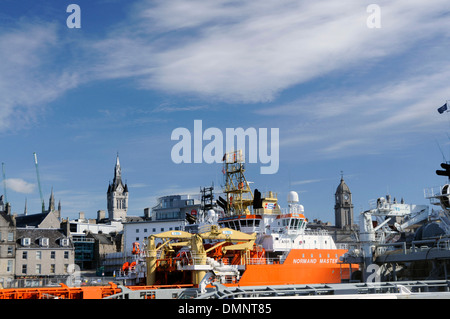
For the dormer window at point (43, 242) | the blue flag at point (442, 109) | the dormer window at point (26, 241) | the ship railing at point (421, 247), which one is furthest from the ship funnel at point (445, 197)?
the dormer window at point (26, 241)

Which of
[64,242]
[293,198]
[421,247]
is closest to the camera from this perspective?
[421,247]

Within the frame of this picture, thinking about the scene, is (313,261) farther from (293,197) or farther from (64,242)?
(64,242)

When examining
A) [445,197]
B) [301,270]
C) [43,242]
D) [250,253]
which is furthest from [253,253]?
[43,242]

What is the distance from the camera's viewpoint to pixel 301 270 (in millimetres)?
43562

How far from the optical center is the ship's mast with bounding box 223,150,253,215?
173ft

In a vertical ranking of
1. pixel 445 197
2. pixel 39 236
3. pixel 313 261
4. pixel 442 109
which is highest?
pixel 442 109

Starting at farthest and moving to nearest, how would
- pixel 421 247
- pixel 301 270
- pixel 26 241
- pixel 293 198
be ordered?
1. pixel 26 241
2. pixel 293 198
3. pixel 301 270
4. pixel 421 247

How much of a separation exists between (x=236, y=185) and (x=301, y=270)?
1324 centimetres

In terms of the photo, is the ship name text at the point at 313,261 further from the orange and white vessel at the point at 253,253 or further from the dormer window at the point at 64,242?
the dormer window at the point at 64,242

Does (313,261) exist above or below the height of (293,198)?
below

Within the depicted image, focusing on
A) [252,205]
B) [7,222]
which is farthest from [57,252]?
[252,205]
